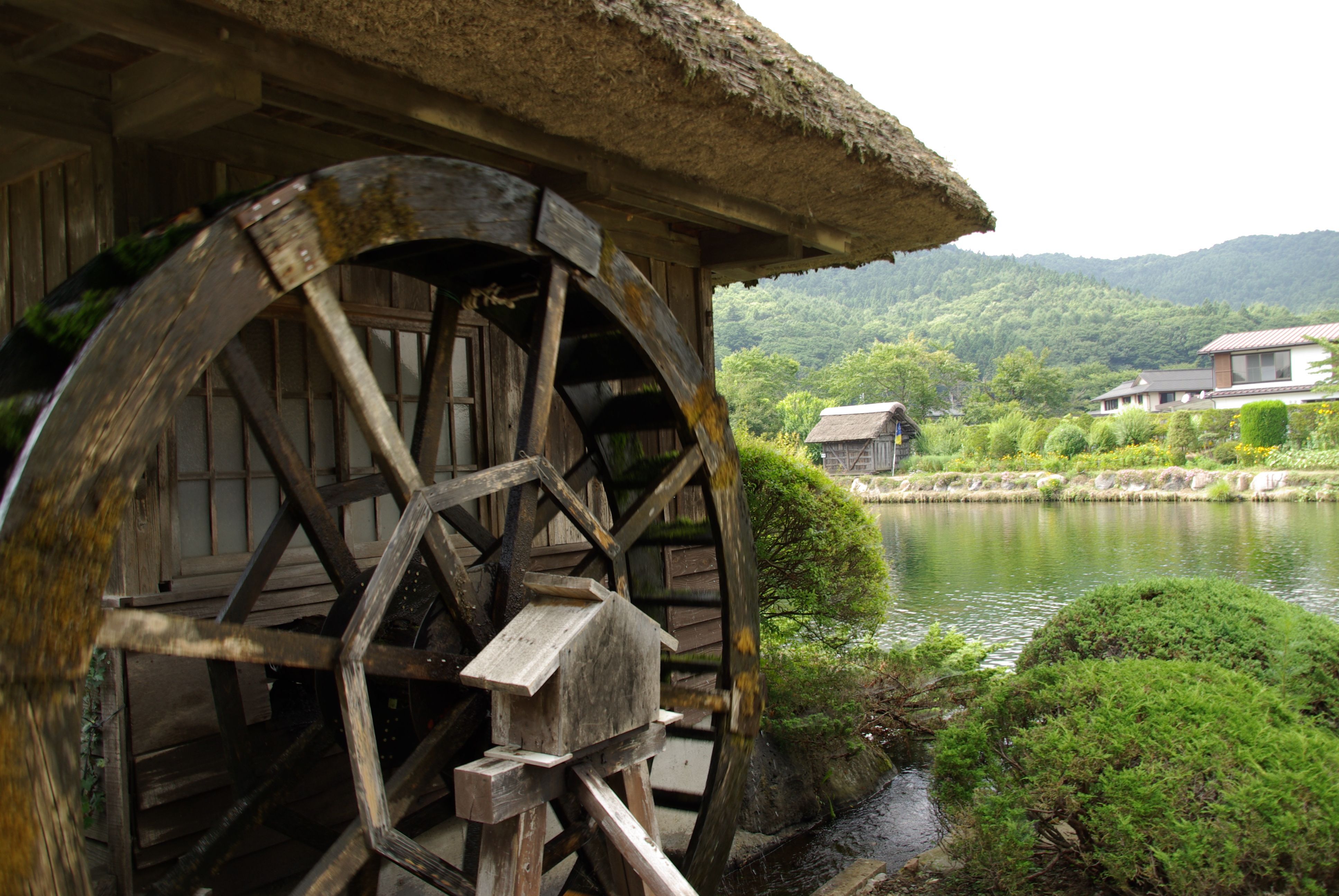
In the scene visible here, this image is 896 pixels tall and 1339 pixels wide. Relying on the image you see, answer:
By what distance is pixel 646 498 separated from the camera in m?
3.46

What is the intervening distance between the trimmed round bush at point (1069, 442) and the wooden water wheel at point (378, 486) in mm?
30945

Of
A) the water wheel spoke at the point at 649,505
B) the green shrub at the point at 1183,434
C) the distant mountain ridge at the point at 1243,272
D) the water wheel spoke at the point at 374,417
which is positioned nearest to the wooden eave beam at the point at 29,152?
the water wheel spoke at the point at 374,417

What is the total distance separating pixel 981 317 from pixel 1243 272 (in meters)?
50.5

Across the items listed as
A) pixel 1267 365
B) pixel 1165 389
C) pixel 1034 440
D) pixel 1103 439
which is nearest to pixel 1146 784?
pixel 1103 439

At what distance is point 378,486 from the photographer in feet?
11.5

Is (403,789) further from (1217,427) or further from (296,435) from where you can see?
(1217,427)

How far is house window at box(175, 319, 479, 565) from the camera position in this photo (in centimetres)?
336

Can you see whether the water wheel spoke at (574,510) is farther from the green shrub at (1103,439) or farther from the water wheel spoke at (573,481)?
the green shrub at (1103,439)

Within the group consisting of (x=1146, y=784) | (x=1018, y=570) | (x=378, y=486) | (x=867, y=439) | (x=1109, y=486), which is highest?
(x=867, y=439)

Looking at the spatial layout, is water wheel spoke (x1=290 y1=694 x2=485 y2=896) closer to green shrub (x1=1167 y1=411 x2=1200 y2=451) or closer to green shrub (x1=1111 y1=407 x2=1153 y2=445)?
green shrub (x1=1167 y1=411 x2=1200 y2=451)

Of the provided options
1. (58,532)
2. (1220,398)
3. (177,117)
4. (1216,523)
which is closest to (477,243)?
(177,117)

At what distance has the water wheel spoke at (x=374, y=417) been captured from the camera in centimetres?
241

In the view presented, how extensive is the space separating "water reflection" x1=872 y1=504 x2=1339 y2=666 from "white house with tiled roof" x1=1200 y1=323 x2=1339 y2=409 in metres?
26.4

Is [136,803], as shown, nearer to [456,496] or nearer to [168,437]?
[168,437]
